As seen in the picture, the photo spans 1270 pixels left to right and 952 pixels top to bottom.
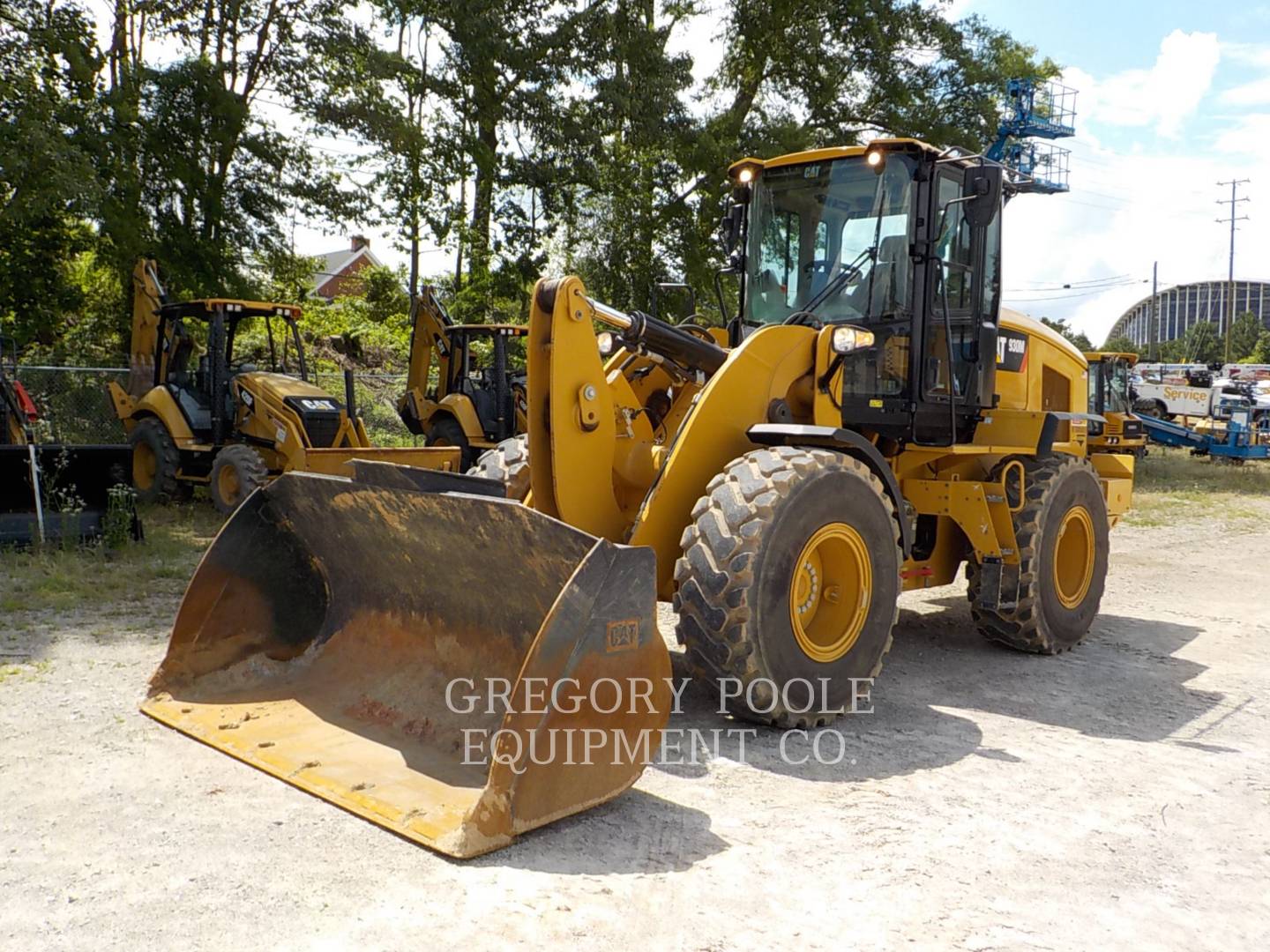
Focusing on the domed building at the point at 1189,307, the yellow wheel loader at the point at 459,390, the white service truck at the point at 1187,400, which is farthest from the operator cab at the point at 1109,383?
the domed building at the point at 1189,307

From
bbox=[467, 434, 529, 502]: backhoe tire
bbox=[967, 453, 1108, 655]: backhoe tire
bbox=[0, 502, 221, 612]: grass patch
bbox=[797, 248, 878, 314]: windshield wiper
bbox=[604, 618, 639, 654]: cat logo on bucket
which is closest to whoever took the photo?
bbox=[604, 618, 639, 654]: cat logo on bucket

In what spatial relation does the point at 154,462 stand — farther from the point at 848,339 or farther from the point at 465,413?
the point at 848,339

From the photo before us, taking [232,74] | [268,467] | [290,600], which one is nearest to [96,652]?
[290,600]

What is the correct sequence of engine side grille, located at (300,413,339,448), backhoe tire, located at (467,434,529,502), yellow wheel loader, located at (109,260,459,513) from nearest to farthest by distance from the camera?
backhoe tire, located at (467,434,529,502) → yellow wheel loader, located at (109,260,459,513) → engine side grille, located at (300,413,339,448)

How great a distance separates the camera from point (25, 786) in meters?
3.86

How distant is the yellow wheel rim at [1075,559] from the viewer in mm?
6844

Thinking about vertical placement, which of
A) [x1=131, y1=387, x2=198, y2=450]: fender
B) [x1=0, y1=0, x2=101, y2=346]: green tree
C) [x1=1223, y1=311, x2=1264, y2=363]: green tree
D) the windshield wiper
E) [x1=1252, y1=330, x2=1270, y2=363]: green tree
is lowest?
[x1=131, y1=387, x2=198, y2=450]: fender

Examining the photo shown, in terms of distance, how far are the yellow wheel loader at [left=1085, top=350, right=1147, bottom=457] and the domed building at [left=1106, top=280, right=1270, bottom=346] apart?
253ft

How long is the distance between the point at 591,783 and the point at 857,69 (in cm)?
1906

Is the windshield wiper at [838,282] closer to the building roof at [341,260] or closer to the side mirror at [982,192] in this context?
the side mirror at [982,192]

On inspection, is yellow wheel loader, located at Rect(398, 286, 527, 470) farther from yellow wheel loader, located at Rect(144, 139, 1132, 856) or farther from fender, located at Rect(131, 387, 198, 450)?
yellow wheel loader, located at Rect(144, 139, 1132, 856)

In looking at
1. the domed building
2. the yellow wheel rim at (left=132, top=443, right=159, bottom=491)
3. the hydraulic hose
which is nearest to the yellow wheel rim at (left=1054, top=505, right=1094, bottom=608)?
the hydraulic hose

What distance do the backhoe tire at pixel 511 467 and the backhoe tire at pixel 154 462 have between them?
6883mm
